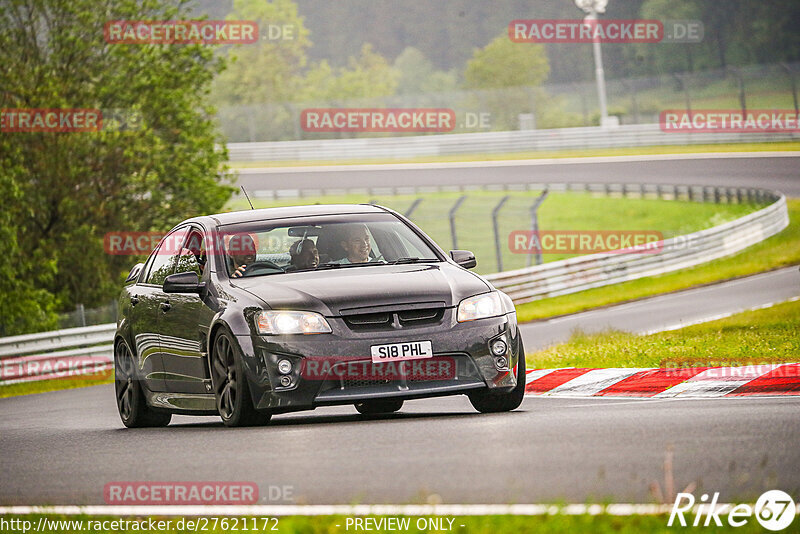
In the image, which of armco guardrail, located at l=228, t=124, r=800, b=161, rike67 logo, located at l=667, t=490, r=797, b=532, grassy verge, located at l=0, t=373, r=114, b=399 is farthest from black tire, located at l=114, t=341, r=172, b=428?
armco guardrail, located at l=228, t=124, r=800, b=161

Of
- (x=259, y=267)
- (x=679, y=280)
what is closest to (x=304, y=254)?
(x=259, y=267)

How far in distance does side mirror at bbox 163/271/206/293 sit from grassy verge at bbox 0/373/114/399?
13.5 meters

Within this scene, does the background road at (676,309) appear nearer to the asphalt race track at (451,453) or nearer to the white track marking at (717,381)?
the white track marking at (717,381)

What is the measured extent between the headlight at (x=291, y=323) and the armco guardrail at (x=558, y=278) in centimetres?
1552

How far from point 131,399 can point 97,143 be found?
2111cm

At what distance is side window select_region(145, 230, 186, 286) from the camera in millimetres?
11500

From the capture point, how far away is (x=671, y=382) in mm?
11367

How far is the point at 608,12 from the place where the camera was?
143375 mm

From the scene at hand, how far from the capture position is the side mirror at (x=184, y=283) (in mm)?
10258

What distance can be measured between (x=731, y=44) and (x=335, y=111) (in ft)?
193

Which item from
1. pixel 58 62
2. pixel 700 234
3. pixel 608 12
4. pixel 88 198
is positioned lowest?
pixel 700 234

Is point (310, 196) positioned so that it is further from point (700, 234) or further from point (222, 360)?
point (222, 360)

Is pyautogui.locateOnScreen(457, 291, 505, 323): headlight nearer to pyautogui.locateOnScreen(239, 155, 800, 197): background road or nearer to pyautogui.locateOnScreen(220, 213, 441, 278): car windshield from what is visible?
pyautogui.locateOnScreen(220, 213, 441, 278): car windshield

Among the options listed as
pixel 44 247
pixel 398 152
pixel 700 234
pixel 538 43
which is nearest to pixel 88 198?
pixel 44 247
